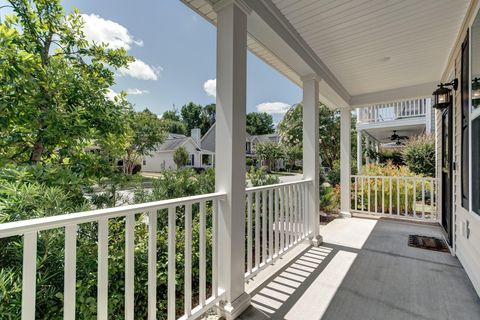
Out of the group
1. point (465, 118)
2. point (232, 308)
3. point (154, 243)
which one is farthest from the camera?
point (465, 118)

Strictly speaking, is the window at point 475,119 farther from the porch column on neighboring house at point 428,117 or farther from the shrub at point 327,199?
the porch column on neighboring house at point 428,117

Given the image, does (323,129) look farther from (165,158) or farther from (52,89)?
(165,158)

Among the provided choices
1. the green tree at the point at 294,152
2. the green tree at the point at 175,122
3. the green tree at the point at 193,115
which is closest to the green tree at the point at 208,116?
the green tree at the point at 193,115

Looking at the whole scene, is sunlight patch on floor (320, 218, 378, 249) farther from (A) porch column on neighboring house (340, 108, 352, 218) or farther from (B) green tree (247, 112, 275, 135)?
(B) green tree (247, 112, 275, 135)

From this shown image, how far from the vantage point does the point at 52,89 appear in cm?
220

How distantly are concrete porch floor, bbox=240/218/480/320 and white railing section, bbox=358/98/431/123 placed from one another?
696 cm

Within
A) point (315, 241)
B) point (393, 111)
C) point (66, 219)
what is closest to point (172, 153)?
point (393, 111)

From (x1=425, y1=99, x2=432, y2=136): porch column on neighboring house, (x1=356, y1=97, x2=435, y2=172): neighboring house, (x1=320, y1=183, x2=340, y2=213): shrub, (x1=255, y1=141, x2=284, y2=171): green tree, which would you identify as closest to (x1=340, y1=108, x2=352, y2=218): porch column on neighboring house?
(x1=320, y1=183, x2=340, y2=213): shrub

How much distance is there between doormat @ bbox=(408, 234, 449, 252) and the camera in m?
3.27

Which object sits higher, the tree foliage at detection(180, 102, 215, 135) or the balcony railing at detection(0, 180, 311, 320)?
the tree foliage at detection(180, 102, 215, 135)

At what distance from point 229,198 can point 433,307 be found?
1899 millimetres

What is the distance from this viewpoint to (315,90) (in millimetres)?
3375

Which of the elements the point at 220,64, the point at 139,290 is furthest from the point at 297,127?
the point at 139,290

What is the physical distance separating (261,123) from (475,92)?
103 feet
